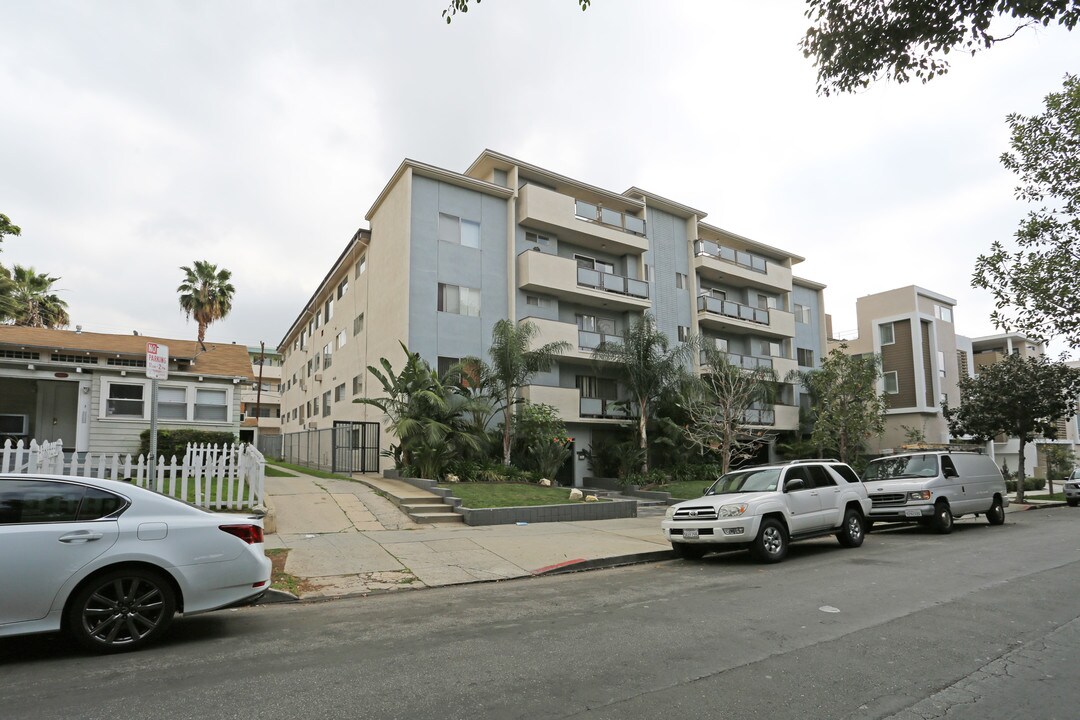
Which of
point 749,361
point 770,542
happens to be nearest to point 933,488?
point 770,542

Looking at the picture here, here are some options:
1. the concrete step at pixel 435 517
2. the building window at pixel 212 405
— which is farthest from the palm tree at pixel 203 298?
the concrete step at pixel 435 517

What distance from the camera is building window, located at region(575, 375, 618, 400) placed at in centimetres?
2825

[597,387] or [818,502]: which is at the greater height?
[597,387]

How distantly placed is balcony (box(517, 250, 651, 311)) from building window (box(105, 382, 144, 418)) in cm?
1412

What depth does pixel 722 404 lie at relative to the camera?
23.6 m

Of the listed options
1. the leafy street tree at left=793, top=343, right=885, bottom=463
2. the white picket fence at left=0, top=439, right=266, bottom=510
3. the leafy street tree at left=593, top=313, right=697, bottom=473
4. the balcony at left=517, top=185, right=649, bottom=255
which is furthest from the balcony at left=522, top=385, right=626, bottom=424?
the white picket fence at left=0, top=439, right=266, bottom=510

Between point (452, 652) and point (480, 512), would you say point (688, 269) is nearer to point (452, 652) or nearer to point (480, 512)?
point (480, 512)

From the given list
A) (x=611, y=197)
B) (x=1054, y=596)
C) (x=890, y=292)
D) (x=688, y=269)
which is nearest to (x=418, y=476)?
(x=1054, y=596)

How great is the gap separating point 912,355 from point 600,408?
2304cm

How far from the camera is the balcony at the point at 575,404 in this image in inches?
974

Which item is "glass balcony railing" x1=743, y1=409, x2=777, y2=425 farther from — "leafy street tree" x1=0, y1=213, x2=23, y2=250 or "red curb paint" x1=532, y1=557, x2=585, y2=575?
"leafy street tree" x1=0, y1=213, x2=23, y2=250

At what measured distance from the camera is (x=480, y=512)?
14773 mm

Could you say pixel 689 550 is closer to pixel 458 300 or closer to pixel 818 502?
pixel 818 502

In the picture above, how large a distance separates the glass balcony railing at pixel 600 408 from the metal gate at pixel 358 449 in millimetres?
8236
